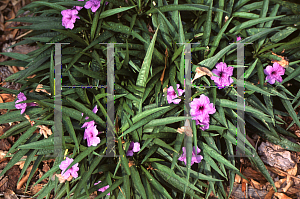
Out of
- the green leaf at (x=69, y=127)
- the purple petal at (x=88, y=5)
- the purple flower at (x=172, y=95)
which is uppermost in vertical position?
the purple petal at (x=88, y=5)

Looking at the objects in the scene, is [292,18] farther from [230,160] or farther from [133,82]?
[133,82]

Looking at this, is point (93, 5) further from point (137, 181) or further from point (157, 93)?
point (137, 181)

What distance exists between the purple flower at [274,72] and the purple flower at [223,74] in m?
0.26

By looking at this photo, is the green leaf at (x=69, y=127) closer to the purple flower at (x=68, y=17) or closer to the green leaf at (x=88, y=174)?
the green leaf at (x=88, y=174)

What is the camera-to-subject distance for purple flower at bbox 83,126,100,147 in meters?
1.25

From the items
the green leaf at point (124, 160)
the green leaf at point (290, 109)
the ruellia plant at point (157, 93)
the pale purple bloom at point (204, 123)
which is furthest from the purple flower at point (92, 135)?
the green leaf at point (290, 109)

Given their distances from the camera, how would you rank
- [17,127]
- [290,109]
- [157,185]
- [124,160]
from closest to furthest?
[124,160], [157,185], [290,109], [17,127]

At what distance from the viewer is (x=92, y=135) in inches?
49.9

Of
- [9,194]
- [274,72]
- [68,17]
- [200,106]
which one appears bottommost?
[9,194]

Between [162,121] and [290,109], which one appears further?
[290,109]

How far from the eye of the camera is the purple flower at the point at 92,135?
49.2 inches

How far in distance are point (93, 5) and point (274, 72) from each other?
1.17m

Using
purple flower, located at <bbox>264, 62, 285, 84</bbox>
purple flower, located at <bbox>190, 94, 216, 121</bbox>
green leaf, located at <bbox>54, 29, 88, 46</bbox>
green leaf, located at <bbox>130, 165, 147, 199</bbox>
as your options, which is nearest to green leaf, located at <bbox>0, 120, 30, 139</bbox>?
green leaf, located at <bbox>54, 29, 88, 46</bbox>

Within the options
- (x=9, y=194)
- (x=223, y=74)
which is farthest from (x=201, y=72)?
(x=9, y=194)
